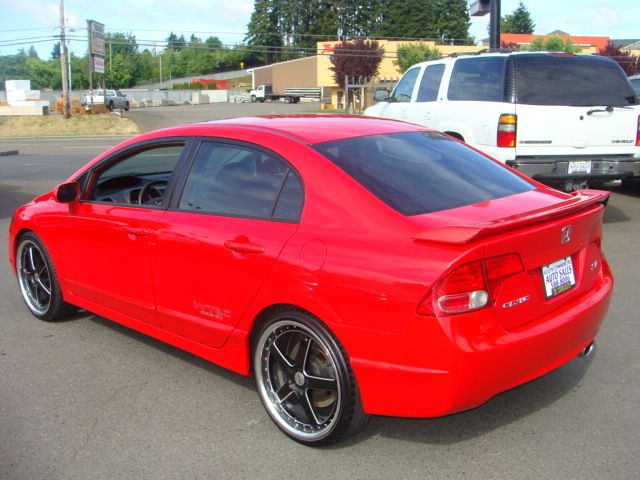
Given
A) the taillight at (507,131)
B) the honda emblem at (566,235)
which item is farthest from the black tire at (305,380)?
the taillight at (507,131)

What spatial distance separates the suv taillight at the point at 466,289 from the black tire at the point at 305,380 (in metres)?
0.54

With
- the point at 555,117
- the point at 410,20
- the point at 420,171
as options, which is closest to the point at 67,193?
the point at 420,171

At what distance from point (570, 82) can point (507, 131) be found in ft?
3.59

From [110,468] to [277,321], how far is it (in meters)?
1.05

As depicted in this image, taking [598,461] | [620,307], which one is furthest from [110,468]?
[620,307]

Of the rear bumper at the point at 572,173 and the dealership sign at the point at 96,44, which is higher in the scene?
the dealership sign at the point at 96,44

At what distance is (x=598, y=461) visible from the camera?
3096 millimetres

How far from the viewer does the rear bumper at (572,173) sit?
7.70 meters

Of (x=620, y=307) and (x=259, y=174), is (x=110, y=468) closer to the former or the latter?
(x=259, y=174)

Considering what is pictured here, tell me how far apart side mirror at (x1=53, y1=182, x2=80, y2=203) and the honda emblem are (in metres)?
3.30

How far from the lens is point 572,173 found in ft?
25.6

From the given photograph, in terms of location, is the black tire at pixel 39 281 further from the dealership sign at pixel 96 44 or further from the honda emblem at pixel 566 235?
the dealership sign at pixel 96 44

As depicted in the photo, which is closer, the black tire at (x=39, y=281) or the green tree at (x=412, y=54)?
the black tire at (x=39, y=281)

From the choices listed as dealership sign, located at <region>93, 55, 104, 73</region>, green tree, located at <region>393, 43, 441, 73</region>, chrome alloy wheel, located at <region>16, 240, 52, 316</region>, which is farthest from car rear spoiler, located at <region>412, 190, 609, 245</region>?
green tree, located at <region>393, 43, 441, 73</region>
